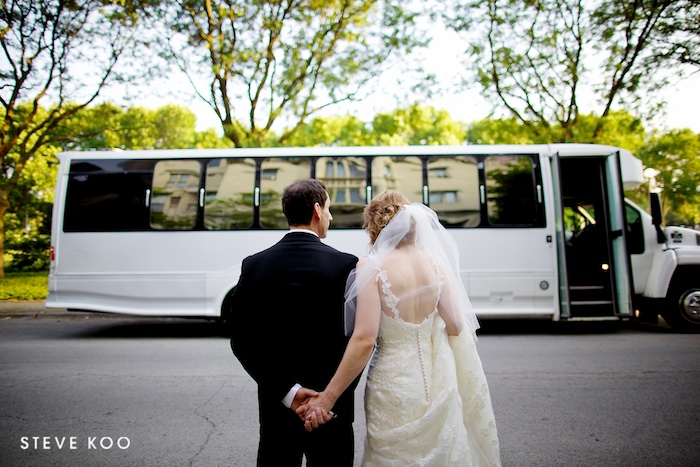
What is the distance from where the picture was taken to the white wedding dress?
2283mm

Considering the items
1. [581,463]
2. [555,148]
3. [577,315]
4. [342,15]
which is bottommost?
[581,463]

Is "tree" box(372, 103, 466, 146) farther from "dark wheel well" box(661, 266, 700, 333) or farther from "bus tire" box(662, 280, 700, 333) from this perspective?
"bus tire" box(662, 280, 700, 333)

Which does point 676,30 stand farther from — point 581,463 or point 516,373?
point 581,463

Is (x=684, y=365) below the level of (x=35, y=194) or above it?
below

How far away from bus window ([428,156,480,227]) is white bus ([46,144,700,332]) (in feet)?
0.06

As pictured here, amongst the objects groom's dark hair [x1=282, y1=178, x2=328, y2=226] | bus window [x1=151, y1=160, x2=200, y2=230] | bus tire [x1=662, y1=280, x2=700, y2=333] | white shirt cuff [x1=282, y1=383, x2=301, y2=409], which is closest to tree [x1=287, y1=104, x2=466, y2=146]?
bus window [x1=151, y1=160, x2=200, y2=230]

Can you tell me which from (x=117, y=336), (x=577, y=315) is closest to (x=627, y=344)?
(x=577, y=315)

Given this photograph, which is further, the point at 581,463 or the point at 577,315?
the point at 577,315

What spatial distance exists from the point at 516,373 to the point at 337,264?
4.51 meters

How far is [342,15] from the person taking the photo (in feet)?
48.5

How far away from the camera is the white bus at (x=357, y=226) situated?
27.3ft

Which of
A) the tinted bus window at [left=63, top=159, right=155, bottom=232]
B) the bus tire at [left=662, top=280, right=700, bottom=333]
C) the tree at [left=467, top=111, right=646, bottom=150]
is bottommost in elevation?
the bus tire at [left=662, top=280, right=700, bottom=333]

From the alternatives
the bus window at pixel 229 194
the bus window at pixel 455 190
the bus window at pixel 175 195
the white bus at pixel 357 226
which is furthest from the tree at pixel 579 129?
the bus window at pixel 175 195

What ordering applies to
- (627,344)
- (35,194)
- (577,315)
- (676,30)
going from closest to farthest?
(627,344) → (577,315) → (676,30) → (35,194)
